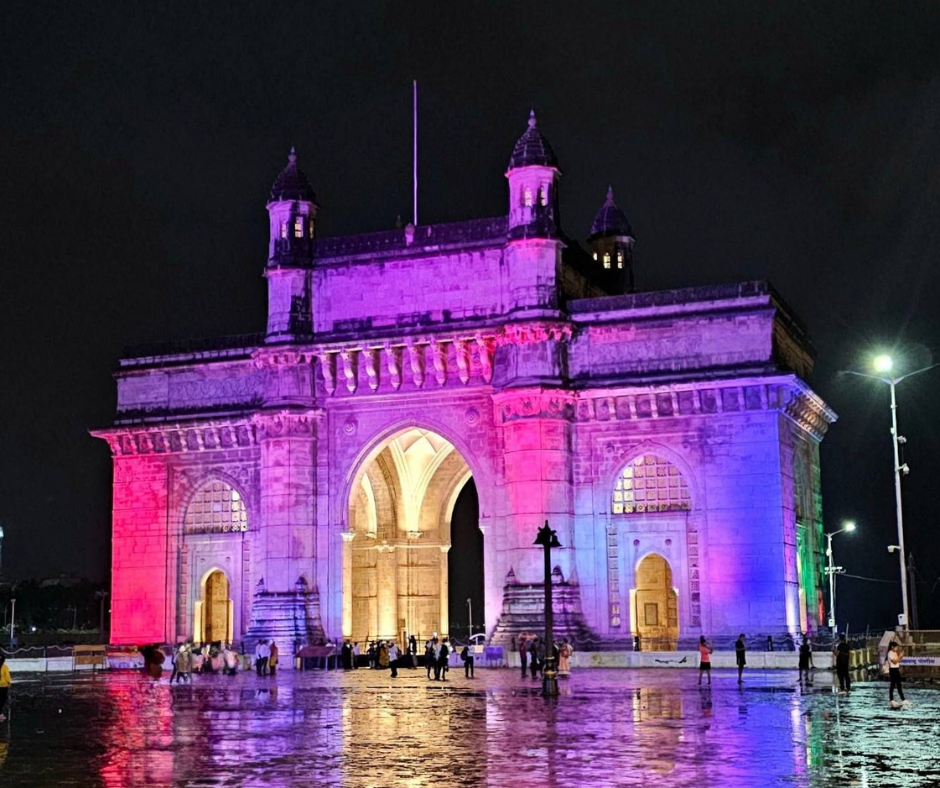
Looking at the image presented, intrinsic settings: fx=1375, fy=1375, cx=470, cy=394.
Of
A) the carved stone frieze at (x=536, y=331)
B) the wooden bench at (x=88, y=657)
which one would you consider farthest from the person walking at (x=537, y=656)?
the wooden bench at (x=88, y=657)

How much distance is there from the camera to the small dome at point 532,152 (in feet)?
154

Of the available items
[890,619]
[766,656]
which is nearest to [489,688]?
[766,656]

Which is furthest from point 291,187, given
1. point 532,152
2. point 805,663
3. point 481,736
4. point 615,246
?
point 481,736

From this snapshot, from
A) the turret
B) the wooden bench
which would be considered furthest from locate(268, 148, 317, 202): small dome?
the wooden bench

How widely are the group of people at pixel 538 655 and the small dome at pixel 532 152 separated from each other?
52.1 ft

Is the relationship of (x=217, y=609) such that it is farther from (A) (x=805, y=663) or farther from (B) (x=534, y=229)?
(A) (x=805, y=663)

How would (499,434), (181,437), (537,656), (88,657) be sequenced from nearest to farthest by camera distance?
(537,656), (499,434), (88,657), (181,437)

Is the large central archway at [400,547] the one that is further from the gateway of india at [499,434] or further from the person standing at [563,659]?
the person standing at [563,659]

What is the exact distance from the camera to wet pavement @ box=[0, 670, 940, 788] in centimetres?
1711

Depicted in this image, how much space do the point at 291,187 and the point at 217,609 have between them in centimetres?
1670

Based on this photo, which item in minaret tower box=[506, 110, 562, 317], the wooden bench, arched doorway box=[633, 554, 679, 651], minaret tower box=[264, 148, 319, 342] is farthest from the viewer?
the wooden bench

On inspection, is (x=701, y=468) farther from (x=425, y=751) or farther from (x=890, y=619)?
(x=890, y=619)

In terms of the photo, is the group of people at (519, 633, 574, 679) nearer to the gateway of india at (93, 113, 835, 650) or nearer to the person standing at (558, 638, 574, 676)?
the person standing at (558, 638, 574, 676)

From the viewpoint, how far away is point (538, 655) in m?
40.1
